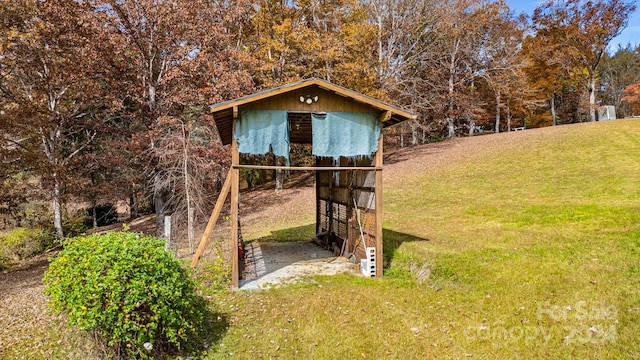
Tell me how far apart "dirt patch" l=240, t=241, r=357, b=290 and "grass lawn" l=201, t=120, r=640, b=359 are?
2.48 ft

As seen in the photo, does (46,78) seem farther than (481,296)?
Yes

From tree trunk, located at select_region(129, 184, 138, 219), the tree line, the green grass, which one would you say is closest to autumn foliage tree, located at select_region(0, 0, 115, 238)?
the tree line

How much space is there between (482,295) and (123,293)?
219 inches

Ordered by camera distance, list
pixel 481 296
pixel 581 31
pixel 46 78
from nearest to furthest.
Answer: pixel 481 296, pixel 46 78, pixel 581 31

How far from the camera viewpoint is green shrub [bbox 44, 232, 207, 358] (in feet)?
14.6

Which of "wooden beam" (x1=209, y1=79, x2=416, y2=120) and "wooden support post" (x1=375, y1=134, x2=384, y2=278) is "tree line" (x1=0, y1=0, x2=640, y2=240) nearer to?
"wooden beam" (x1=209, y1=79, x2=416, y2=120)

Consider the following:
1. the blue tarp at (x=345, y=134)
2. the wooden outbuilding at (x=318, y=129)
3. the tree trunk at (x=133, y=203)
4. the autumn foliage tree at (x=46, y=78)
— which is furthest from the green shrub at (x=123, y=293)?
the tree trunk at (x=133, y=203)

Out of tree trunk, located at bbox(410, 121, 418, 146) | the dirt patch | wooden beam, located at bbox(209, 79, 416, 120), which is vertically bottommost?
the dirt patch

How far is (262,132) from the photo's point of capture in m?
8.15

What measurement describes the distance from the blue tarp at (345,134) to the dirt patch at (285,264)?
9.20 ft

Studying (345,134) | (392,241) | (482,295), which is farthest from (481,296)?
(392,241)

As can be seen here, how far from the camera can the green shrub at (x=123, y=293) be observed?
4.46 metres

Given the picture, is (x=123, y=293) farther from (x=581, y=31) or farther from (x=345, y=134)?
(x=581, y=31)

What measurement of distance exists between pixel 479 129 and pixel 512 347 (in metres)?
47.0
